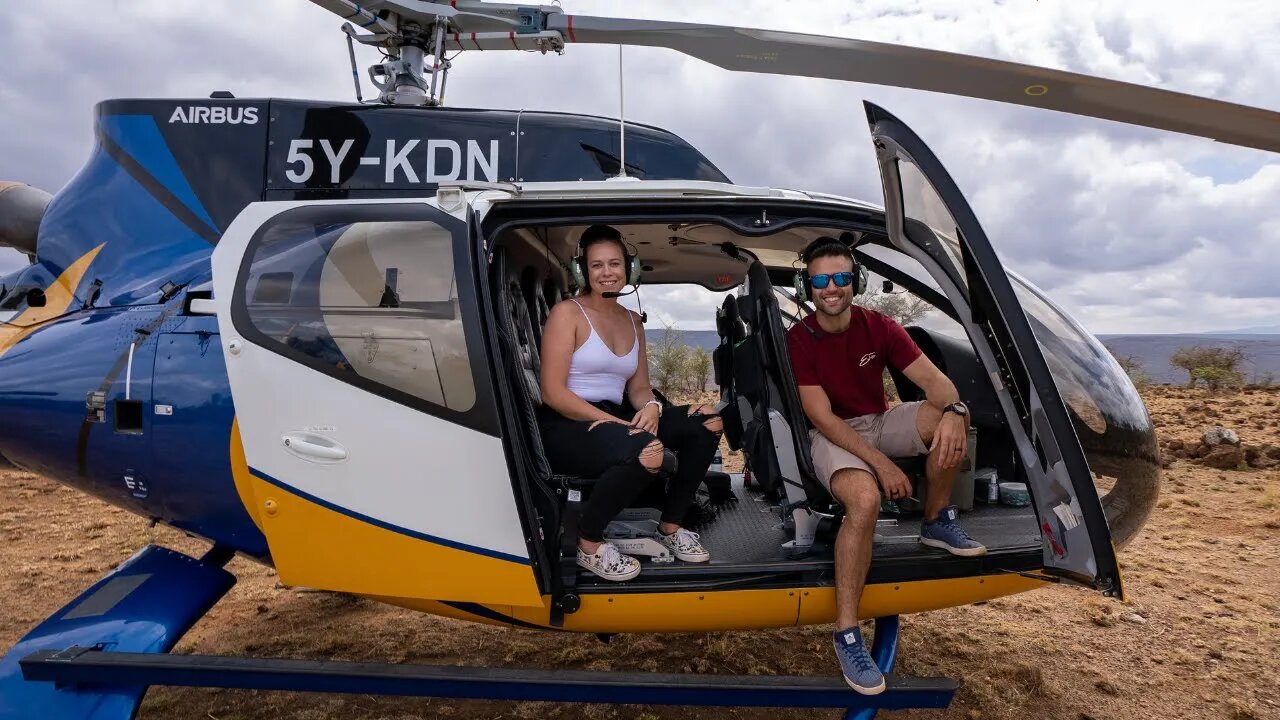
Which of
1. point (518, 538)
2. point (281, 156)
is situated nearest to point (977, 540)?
point (518, 538)

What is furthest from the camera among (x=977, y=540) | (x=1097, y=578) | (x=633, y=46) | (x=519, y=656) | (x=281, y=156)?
(x=633, y=46)

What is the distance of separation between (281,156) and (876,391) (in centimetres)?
314

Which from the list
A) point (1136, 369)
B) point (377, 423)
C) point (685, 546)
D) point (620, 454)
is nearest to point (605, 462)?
point (620, 454)

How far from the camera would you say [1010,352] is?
7.93ft

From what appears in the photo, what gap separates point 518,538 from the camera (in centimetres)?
250

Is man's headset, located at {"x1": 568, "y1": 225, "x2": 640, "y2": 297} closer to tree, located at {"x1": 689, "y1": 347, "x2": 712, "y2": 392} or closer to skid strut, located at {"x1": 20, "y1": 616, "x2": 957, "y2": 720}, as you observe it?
skid strut, located at {"x1": 20, "y1": 616, "x2": 957, "y2": 720}

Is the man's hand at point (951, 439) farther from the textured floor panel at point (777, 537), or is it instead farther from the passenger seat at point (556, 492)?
the passenger seat at point (556, 492)

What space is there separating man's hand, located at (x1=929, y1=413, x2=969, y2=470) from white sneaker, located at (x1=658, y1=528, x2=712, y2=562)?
3.46 feet

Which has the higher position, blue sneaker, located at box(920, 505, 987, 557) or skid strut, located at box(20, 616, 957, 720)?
blue sneaker, located at box(920, 505, 987, 557)

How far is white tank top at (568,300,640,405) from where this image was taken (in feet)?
9.54

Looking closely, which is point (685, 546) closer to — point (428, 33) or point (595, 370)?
point (595, 370)

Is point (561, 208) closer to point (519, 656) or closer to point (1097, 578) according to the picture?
point (1097, 578)

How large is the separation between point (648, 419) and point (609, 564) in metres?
0.59

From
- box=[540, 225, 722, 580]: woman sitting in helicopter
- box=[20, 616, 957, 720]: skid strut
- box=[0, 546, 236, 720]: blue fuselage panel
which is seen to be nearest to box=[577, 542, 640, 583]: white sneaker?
box=[540, 225, 722, 580]: woman sitting in helicopter
